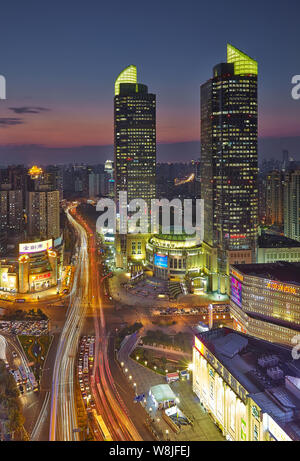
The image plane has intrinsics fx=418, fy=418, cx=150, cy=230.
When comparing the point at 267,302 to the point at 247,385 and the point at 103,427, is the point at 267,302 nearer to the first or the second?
the point at 247,385

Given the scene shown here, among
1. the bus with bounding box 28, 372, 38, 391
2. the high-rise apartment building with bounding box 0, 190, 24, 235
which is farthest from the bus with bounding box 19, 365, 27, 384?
the high-rise apartment building with bounding box 0, 190, 24, 235

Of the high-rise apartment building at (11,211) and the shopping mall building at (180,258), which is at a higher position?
the high-rise apartment building at (11,211)

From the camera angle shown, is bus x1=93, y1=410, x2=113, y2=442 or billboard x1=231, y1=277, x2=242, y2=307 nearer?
bus x1=93, y1=410, x2=113, y2=442

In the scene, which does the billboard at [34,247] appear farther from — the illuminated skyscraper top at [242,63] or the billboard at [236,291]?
the illuminated skyscraper top at [242,63]

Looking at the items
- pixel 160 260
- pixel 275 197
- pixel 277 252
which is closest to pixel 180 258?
pixel 160 260

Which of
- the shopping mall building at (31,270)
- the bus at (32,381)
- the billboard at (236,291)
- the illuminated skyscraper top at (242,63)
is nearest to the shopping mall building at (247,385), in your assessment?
the billboard at (236,291)

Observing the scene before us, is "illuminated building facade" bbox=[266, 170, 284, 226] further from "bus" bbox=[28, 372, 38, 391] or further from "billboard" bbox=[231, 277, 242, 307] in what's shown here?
"bus" bbox=[28, 372, 38, 391]

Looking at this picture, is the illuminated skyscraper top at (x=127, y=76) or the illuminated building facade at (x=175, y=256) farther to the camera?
the illuminated skyscraper top at (x=127, y=76)
